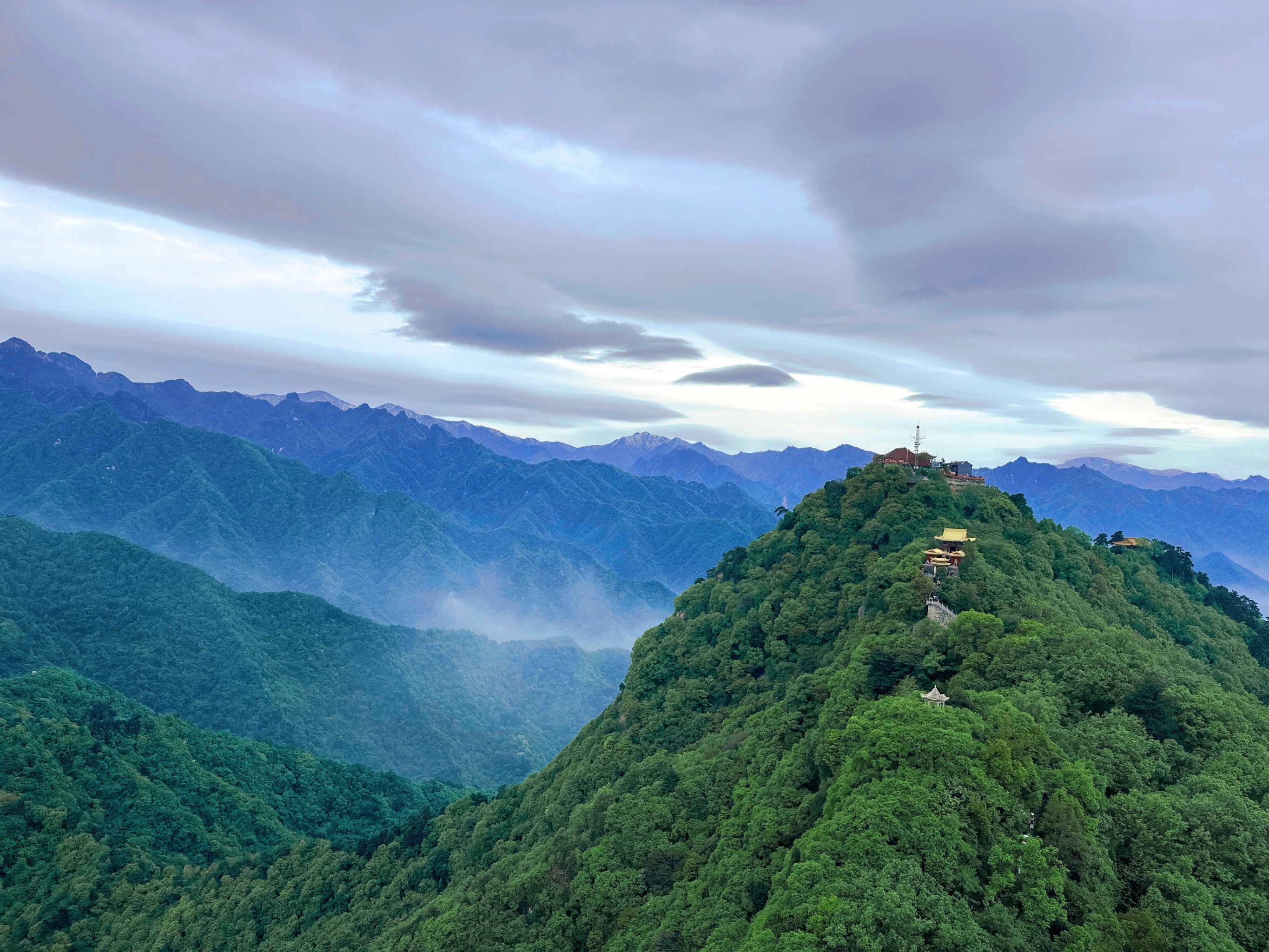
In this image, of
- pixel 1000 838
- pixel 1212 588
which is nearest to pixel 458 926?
pixel 1000 838

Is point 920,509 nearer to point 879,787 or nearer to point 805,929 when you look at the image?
point 879,787

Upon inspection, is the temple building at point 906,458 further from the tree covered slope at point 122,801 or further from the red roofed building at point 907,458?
the tree covered slope at point 122,801

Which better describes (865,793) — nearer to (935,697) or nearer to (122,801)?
(935,697)

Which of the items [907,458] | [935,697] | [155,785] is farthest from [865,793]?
[155,785]

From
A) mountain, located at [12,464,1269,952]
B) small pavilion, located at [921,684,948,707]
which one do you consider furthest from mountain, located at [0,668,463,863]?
small pavilion, located at [921,684,948,707]

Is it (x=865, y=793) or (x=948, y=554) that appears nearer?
(x=865, y=793)
